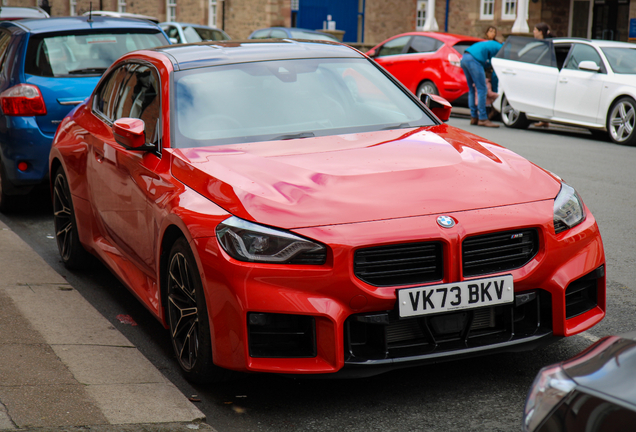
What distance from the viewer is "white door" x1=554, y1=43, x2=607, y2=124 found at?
1352 cm

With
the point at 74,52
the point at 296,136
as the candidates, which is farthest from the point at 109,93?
the point at 74,52

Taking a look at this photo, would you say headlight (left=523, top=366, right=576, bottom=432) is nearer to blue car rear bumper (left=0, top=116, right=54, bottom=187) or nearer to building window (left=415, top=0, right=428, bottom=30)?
blue car rear bumper (left=0, top=116, right=54, bottom=187)

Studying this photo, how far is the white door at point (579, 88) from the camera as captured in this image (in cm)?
1352

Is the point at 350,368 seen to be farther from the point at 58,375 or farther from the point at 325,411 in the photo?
the point at 58,375

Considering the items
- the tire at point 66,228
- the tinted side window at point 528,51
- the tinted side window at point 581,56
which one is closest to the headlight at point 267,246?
the tire at point 66,228

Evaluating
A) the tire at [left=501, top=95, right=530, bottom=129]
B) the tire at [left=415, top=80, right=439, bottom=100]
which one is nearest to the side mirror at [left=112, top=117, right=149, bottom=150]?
the tire at [left=501, top=95, right=530, bottom=129]

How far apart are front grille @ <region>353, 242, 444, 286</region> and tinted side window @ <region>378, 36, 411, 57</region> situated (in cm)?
1601

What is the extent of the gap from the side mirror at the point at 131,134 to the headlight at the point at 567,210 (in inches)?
85.6

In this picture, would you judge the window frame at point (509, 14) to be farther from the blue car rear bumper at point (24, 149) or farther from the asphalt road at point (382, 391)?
the asphalt road at point (382, 391)

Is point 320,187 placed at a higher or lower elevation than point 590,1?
lower

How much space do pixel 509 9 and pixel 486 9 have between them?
3.76ft

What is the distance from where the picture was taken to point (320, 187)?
12.0ft

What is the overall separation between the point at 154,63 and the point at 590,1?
23805 millimetres

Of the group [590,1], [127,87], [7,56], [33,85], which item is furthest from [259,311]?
[590,1]
